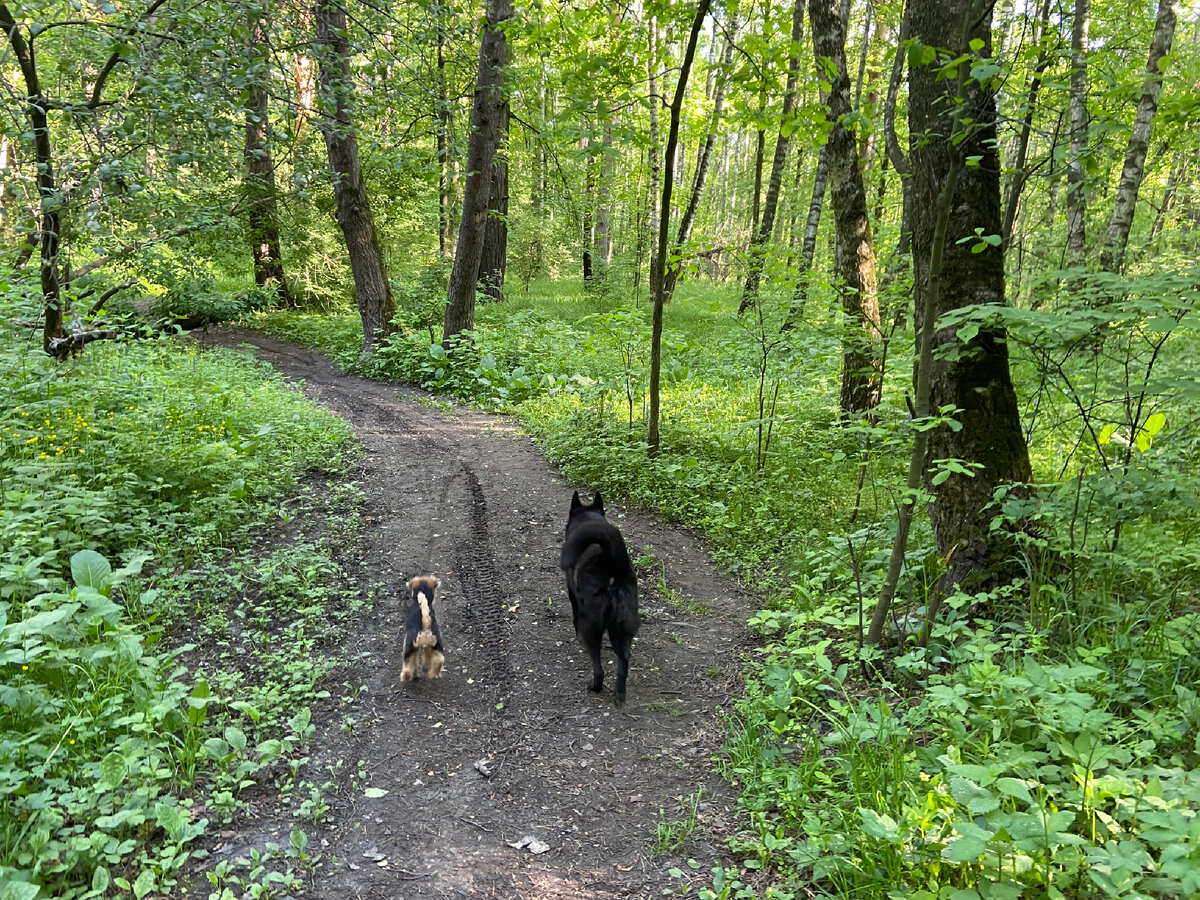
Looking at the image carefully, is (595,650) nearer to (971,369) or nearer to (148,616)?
(971,369)

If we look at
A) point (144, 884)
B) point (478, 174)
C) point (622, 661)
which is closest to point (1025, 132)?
point (622, 661)

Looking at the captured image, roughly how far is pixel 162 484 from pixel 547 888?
5471 millimetres

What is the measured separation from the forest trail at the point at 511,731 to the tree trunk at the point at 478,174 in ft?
23.9

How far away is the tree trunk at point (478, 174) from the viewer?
1176 cm

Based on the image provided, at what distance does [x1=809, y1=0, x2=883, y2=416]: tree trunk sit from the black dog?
441 cm

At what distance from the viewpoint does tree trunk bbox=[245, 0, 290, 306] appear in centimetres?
597

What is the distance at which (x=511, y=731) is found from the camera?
416 centimetres

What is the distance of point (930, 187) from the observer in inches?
177

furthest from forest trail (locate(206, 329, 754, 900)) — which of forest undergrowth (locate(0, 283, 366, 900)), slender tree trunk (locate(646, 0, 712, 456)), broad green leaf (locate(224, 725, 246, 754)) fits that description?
slender tree trunk (locate(646, 0, 712, 456))

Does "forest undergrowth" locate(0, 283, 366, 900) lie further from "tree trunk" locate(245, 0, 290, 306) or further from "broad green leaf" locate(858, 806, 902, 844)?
"tree trunk" locate(245, 0, 290, 306)

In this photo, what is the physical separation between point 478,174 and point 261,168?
6339 mm

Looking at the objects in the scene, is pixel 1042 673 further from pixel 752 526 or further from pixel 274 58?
pixel 274 58

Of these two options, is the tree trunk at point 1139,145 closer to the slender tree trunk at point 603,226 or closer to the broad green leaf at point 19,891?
the broad green leaf at point 19,891

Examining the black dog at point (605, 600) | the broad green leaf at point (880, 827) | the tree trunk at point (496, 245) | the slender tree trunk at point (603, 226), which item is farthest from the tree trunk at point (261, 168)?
the slender tree trunk at point (603, 226)
